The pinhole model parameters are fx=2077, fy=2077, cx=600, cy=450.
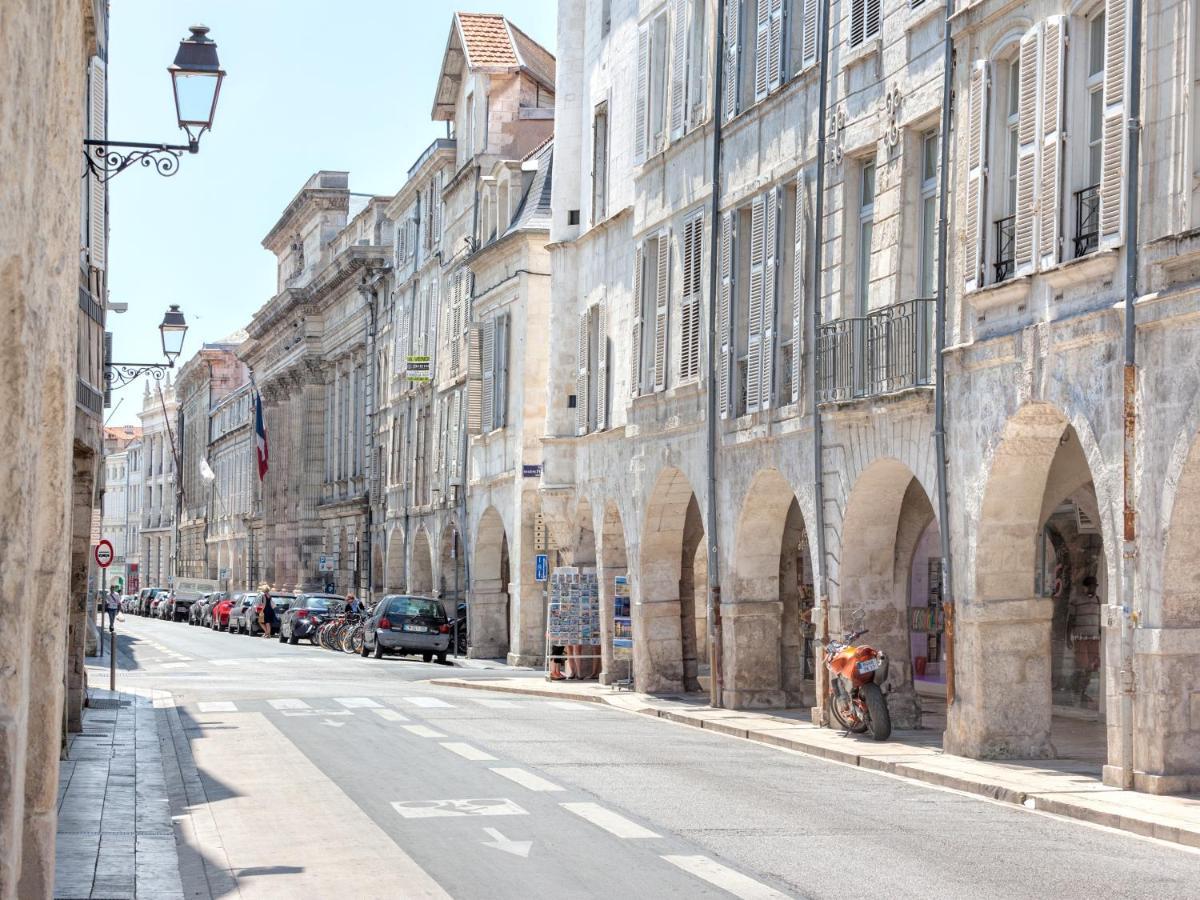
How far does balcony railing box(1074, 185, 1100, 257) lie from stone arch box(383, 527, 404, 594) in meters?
44.3

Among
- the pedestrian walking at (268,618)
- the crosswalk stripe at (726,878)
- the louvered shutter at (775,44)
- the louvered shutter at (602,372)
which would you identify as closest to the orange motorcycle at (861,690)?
the louvered shutter at (775,44)

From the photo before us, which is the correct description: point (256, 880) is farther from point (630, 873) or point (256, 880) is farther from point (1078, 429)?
point (1078, 429)

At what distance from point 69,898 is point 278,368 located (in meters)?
75.3

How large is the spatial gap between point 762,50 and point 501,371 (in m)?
18.5

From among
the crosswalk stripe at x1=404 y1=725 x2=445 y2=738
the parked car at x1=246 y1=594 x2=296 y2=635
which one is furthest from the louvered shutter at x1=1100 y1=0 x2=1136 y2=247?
the parked car at x1=246 y1=594 x2=296 y2=635

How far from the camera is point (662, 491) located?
2977cm

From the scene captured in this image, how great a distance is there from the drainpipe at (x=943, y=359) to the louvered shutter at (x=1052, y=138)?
2.09m

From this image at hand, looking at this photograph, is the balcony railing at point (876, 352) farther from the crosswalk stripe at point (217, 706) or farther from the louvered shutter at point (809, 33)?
the crosswalk stripe at point (217, 706)

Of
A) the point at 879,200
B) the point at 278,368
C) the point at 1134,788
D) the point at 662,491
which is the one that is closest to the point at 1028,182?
the point at 879,200

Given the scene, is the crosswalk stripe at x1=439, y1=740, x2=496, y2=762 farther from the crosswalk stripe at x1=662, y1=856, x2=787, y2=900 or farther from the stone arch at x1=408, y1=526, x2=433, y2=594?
the stone arch at x1=408, y1=526, x2=433, y2=594

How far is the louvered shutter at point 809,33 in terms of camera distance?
24.5m

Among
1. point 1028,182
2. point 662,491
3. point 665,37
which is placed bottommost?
point 662,491

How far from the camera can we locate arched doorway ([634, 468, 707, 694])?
Result: 29875 millimetres

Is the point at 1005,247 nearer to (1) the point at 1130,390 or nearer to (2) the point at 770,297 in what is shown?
(1) the point at 1130,390
